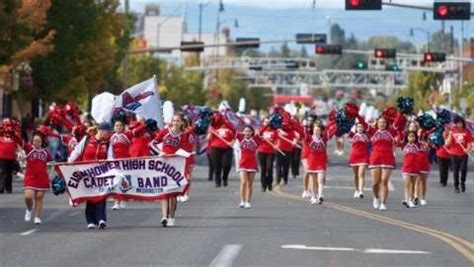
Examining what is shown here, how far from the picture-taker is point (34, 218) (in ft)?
80.6

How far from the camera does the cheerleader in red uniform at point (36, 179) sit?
24453 mm

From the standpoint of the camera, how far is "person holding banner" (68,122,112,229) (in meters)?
23.2

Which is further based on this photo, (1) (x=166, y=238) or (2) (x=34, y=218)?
(2) (x=34, y=218)

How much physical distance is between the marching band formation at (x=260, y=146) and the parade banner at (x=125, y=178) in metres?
0.15

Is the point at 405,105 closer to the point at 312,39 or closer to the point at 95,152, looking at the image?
the point at 95,152

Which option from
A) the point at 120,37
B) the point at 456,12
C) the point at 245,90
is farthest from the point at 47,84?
the point at 245,90

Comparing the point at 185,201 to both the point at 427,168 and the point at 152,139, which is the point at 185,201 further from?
the point at 427,168

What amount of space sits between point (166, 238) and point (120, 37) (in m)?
48.2

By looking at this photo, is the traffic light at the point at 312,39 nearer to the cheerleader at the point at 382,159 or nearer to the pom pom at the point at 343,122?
the pom pom at the point at 343,122

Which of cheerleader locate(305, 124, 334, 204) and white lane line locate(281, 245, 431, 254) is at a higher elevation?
cheerleader locate(305, 124, 334, 204)

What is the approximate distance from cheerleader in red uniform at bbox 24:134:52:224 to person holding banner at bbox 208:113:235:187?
437 inches

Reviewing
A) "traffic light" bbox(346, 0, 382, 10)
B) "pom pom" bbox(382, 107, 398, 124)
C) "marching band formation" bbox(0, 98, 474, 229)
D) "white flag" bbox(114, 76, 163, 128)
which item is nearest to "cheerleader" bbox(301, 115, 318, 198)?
"marching band formation" bbox(0, 98, 474, 229)

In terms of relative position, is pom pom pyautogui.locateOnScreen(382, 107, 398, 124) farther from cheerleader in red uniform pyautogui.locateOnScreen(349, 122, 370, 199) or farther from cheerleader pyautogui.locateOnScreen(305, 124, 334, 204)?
cheerleader pyautogui.locateOnScreen(305, 124, 334, 204)

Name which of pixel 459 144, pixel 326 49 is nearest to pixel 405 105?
pixel 459 144
